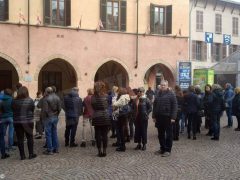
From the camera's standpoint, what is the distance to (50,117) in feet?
30.9

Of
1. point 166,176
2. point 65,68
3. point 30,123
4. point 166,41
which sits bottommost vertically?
point 166,176

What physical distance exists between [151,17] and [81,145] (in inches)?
567

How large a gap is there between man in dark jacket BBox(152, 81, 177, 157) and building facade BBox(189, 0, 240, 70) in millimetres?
24660

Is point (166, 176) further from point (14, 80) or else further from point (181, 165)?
point (14, 80)

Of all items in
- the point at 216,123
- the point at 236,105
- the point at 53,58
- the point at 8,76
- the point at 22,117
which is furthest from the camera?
the point at 8,76

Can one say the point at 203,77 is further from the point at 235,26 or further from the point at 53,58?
the point at 235,26

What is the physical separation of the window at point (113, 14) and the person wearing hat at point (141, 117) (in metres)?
12.7

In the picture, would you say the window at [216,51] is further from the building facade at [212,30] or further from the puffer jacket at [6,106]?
the puffer jacket at [6,106]

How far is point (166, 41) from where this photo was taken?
24297mm

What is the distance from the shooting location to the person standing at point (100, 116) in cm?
902

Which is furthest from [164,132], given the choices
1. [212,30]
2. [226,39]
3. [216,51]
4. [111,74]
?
[216,51]

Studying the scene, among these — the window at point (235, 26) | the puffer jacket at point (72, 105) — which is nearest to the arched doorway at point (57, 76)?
the puffer jacket at point (72, 105)

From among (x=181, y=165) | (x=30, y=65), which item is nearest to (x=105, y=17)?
(x=30, y=65)

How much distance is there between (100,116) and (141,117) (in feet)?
4.17
